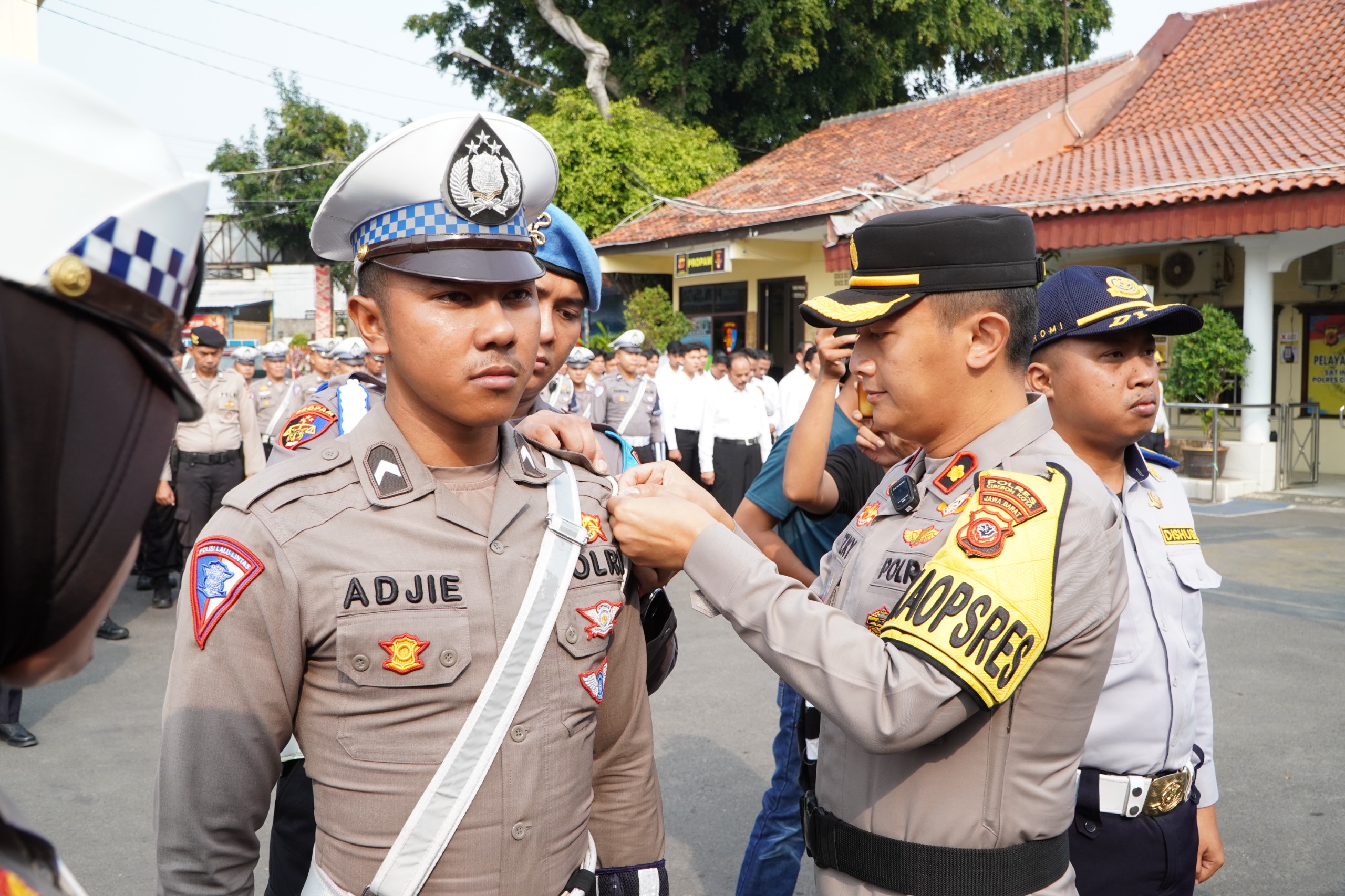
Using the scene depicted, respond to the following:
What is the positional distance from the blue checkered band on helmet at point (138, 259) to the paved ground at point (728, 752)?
10.5 feet

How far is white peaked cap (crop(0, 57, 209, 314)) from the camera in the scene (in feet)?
2.37

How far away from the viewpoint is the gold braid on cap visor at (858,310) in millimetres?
1819

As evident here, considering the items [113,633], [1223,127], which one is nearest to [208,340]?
[113,633]

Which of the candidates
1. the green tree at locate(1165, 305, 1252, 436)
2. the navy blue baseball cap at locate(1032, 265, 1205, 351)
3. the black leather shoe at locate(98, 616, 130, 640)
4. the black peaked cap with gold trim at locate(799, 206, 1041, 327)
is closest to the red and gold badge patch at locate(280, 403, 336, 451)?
the black peaked cap with gold trim at locate(799, 206, 1041, 327)

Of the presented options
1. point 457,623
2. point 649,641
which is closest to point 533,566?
point 457,623

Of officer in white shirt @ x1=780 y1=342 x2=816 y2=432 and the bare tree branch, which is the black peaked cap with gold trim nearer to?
officer in white shirt @ x1=780 y1=342 x2=816 y2=432

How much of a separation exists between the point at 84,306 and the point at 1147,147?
677 inches

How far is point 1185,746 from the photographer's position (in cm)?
228

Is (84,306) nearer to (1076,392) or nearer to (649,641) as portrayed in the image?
(649,641)

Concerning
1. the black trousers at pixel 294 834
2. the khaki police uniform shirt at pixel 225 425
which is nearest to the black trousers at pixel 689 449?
the khaki police uniform shirt at pixel 225 425

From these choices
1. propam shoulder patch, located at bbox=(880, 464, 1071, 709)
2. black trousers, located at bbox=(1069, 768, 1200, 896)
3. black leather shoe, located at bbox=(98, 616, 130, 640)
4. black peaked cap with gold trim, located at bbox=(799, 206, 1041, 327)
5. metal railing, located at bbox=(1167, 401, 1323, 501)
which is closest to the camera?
propam shoulder patch, located at bbox=(880, 464, 1071, 709)

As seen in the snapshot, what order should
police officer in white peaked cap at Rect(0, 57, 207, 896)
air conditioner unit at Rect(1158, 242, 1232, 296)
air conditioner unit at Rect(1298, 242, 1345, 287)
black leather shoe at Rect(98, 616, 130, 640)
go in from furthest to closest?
1. air conditioner unit at Rect(1158, 242, 1232, 296)
2. air conditioner unit at Rect(1298, 242, 1345, 287)
3. black leather shoe at Rect(98, 616, 130, 640)
4. police officer in white peaked cap at Rect(0, 57, 207, 896)

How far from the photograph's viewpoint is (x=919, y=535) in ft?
5.90

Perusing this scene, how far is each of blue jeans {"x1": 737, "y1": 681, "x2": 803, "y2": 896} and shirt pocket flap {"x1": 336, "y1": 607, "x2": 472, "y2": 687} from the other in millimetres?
1681
